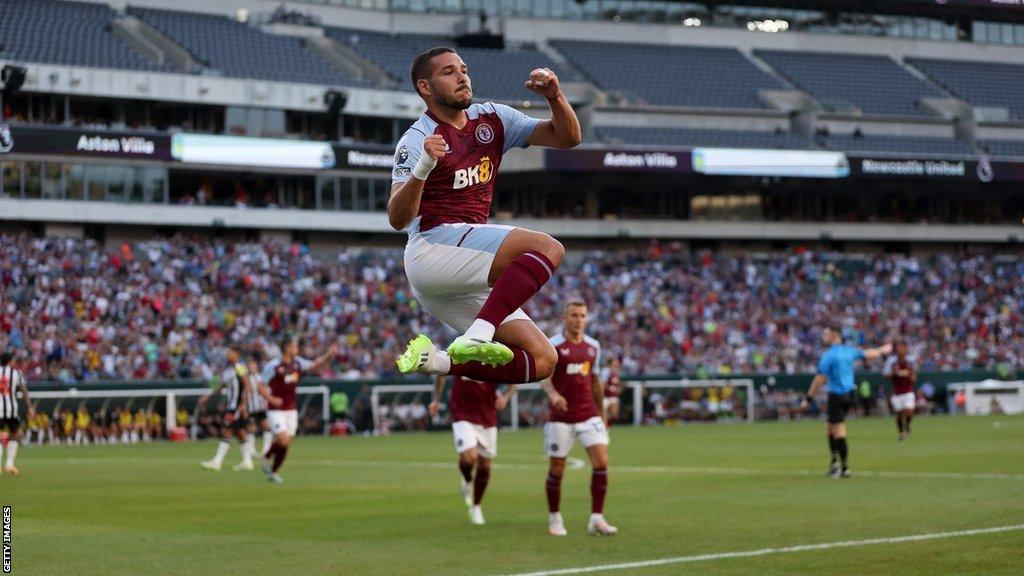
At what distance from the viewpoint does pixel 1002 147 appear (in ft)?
229

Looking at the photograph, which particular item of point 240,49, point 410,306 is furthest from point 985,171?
point 240,49

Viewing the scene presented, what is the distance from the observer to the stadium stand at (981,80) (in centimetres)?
7269

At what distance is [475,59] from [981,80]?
95.5 feet

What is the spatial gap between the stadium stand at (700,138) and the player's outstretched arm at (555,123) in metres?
52.6

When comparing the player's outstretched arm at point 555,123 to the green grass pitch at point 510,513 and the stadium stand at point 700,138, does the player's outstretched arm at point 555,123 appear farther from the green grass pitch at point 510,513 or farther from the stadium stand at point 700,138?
the stadium stand at point 700,138

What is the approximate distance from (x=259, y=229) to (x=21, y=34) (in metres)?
11.7

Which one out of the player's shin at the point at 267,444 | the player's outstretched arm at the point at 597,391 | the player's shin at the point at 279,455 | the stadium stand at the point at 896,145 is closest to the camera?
the player's outstretched arm at the point at 597,391

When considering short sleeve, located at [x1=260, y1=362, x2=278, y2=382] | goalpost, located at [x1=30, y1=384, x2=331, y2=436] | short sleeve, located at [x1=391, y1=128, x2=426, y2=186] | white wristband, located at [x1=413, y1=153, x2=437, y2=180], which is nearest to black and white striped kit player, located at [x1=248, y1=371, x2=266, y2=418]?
short sleeve, located at [x1=260, y1=362, x2=278, y2=382]

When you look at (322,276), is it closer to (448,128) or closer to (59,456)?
(59,456)

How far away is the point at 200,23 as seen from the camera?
59.8 m

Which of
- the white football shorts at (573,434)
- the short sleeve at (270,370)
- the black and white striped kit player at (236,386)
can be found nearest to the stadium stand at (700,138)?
the black and white striped kit player at (236,386)

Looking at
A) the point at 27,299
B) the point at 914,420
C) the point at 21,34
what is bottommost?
the point at 914,420

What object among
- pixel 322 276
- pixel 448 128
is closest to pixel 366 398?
pixel 322 276

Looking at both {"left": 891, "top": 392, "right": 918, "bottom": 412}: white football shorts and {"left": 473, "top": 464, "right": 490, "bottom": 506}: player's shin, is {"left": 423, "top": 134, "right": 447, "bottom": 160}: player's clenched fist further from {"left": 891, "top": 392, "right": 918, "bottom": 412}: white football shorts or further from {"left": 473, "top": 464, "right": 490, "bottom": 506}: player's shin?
{"left": 891, "top": 392, "right": 918, "bottom": 412}: white football shorts
